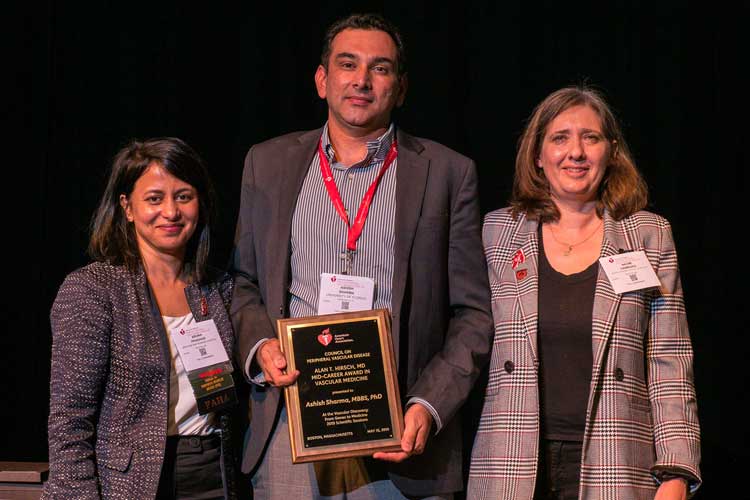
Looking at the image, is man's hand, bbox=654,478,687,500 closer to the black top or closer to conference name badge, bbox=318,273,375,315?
the black top

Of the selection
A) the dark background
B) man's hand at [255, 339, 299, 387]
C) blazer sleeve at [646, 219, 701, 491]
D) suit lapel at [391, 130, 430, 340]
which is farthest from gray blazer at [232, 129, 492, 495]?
the dark background

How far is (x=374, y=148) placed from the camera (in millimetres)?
2721


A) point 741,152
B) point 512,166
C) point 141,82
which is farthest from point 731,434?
point 141,82

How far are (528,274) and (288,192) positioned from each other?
0.83 metres

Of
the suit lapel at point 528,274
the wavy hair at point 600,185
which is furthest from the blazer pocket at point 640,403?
the wavy hair at point 600,185

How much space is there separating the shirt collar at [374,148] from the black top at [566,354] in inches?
27.5

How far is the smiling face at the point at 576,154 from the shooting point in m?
2.74

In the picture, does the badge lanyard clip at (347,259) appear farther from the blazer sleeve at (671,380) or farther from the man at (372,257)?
the blazer sleeve at (671,380)

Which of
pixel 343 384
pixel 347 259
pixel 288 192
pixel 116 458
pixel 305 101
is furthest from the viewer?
pixel 305 101

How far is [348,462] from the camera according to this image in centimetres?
258

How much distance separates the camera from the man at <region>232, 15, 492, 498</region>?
256cm

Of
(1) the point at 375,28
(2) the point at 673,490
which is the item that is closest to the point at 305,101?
(1) the point at 375,28

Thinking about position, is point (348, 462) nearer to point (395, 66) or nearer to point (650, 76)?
point (395, 66)

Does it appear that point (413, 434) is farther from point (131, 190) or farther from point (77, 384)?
point (131, 190)
